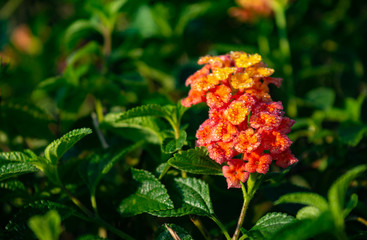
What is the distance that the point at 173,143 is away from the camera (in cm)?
80

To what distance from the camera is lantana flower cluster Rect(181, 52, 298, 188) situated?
2.22ft

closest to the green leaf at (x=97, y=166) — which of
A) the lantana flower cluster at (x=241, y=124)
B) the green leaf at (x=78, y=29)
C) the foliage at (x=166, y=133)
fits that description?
the foliage at (x=166, y=133)

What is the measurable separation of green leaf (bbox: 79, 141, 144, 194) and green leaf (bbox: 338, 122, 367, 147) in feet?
1.81

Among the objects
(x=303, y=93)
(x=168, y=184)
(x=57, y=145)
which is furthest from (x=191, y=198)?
(x=303, y=93)

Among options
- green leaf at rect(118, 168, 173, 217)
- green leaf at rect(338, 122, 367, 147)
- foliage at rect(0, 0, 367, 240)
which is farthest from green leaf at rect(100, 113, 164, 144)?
green leaf at rect(338, 122, 367, 147)

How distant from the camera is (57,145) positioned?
2.44ft

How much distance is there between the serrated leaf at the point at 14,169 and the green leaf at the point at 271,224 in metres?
0.47

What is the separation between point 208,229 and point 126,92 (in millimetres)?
600

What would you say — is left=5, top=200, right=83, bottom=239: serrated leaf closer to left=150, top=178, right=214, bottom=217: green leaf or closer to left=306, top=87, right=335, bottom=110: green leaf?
left=150, top=178, right=214, bottom=217: green leaf

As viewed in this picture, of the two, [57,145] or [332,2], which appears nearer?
[57,145]

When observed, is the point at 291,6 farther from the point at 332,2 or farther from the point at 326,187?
the point at 326,187

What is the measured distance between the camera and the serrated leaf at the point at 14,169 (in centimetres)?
73

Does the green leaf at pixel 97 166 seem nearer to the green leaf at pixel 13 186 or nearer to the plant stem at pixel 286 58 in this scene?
the green leaf at pixel 13 186

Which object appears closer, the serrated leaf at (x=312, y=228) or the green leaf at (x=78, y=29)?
the serrated leaf at (x=312, y=228)
